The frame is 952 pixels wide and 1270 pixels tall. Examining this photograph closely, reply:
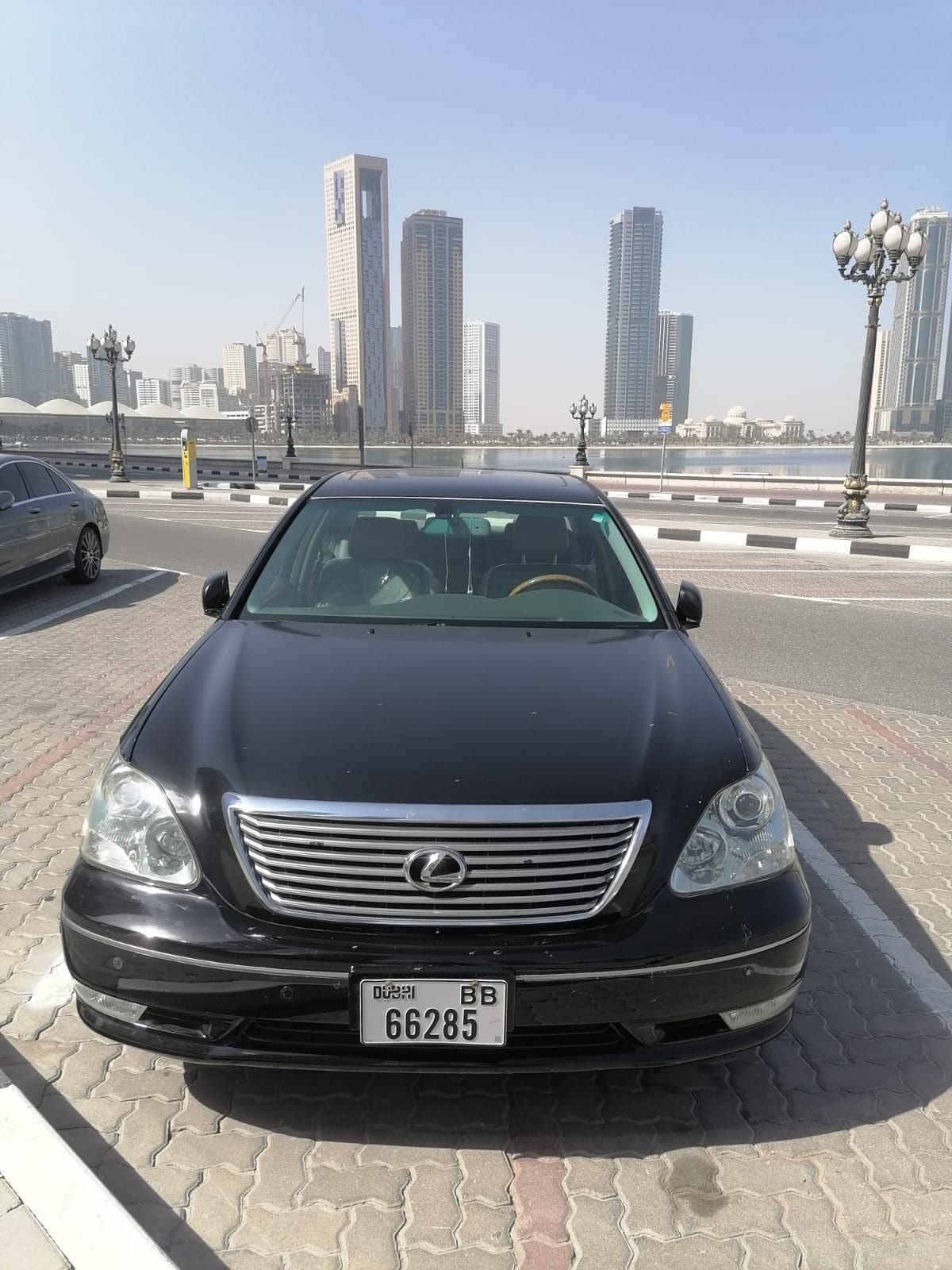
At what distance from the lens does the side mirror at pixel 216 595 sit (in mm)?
3596

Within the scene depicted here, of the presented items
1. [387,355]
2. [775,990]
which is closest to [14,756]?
[775,990]

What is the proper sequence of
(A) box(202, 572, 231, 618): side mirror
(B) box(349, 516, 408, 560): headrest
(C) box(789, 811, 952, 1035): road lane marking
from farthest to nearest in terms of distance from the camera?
(B) box(349, 516, 408, 560): headrest
(A) box(202, 572, 231, 618): side mirror
(C) box(789, 811, 952, 1035): road lane marking

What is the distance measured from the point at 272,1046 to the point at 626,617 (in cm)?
197

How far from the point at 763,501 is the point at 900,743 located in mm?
24739

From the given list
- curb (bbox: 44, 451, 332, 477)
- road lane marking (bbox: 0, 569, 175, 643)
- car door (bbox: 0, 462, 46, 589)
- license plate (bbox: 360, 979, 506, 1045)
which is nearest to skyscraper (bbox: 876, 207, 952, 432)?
curb (bbox: 44, 451, 332, 477)

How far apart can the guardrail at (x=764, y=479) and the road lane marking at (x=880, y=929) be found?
3259 cm

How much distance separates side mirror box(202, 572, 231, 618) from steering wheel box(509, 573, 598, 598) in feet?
3.75

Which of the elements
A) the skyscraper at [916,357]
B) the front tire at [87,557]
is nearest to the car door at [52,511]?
the front tire at [87,557]

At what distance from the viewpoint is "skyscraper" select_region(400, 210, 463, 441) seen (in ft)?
438

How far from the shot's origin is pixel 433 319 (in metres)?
144

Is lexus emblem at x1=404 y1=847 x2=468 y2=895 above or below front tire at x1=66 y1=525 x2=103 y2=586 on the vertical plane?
above

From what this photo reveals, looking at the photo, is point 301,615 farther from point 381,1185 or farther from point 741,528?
point 741,528

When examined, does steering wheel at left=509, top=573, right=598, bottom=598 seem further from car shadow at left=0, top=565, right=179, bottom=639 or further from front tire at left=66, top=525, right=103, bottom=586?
front tire at left=66, top=525, right=103, bottom=586

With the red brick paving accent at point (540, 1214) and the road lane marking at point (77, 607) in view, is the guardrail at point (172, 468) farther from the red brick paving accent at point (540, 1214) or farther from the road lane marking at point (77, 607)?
the red brick paving accent at point (540, 1214)
